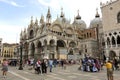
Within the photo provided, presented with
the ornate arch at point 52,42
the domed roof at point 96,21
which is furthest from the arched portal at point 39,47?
the domed roof at point 96,21

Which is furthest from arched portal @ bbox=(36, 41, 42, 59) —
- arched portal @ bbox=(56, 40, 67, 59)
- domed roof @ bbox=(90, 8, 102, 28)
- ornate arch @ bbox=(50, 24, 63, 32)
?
domed roof @ bbox=(90, 8, 102, 28)

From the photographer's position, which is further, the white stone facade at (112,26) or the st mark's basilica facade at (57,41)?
the st mark's basilica facade at (57,41)

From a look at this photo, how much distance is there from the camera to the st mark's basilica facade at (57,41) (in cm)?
4662

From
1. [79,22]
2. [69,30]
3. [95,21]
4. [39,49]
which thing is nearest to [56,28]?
[69,30]

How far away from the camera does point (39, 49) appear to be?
51.8 m

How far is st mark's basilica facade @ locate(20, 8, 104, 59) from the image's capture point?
4662 centimetres

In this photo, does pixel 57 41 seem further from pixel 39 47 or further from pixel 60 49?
pixel 39 47

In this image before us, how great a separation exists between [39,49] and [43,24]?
656 centimetres

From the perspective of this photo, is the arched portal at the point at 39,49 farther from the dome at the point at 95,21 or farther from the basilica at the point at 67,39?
the dome at the point at 95,21

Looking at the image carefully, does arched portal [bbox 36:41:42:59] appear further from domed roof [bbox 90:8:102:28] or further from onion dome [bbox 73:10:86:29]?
domed roof [bbox 90:8:102:28]

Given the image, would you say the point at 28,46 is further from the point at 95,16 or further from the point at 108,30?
the point at 95,16

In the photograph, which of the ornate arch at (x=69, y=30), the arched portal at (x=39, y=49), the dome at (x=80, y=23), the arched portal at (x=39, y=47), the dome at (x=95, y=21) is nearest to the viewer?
the arched portal at (x=39, y=49)

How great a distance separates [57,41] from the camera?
48719mm

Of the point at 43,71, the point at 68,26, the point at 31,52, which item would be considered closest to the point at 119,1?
the point at 68,26
